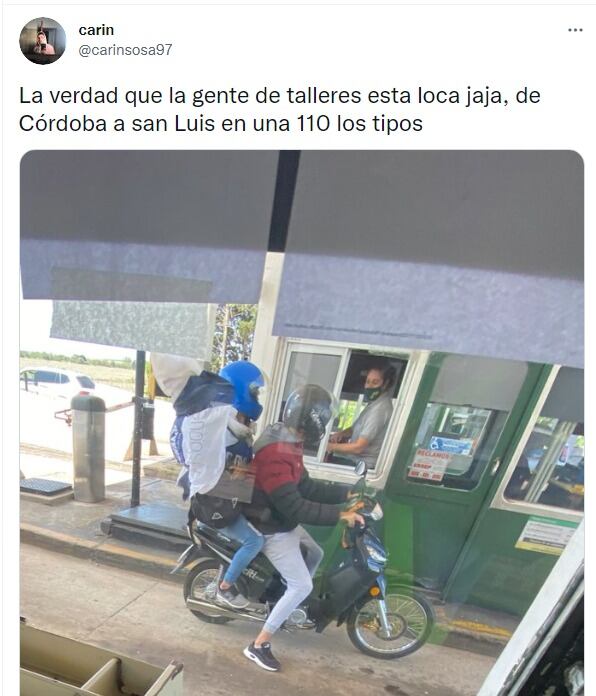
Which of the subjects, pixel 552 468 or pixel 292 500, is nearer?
pixel 292 500

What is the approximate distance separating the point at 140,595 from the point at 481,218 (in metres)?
1.96

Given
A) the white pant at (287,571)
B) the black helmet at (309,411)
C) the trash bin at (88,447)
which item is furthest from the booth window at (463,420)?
the trash bin at (88,447)

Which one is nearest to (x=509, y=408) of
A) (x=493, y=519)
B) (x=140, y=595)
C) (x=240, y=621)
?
(x=493, y=519)

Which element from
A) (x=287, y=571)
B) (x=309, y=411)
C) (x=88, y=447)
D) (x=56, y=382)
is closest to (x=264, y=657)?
(x=287, y=571)

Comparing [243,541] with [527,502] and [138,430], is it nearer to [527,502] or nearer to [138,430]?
[138,430]

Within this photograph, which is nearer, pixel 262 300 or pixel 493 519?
pixel 262 300

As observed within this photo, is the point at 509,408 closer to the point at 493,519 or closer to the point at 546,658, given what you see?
the point at 493,519

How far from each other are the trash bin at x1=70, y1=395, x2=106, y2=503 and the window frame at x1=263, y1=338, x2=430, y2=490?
70 cm

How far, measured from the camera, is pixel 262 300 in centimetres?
130

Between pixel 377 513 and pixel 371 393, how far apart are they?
517 mm

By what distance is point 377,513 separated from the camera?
1.66 m

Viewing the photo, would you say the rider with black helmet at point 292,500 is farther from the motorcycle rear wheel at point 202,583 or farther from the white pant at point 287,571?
the motorcycle rear wheel at point 202,583
